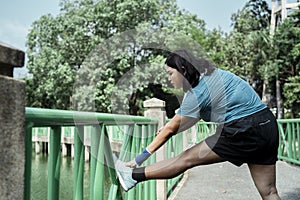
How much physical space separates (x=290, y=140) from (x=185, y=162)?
18.2 ft

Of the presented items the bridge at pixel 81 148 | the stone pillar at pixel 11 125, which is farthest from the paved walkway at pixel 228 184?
the stone pillar at pixel 11 125

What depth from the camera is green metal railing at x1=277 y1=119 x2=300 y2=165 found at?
7.00m

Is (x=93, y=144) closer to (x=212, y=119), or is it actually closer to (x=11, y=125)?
(x=212, y=119)

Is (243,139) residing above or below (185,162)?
above

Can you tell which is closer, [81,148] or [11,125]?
[11,125]

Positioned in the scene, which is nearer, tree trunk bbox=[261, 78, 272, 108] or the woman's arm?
the woman's arm

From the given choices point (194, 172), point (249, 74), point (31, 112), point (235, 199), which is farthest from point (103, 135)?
point (249, 74)

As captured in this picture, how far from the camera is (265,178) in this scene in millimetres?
2564

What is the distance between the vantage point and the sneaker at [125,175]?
237 cm

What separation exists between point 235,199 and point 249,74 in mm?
19856

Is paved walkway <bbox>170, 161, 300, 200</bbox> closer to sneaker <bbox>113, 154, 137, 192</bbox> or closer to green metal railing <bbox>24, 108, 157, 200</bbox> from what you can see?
green metal railing <bbox>24, 108, 157, 200</bbox>

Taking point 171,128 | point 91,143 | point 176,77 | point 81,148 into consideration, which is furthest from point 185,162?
point 81,148

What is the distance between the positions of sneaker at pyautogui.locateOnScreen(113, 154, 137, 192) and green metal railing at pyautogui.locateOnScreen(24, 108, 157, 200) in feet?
0.13

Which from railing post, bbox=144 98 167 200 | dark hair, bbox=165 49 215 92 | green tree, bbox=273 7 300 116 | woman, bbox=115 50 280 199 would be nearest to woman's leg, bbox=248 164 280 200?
woman, bbox=115 50 280 199
